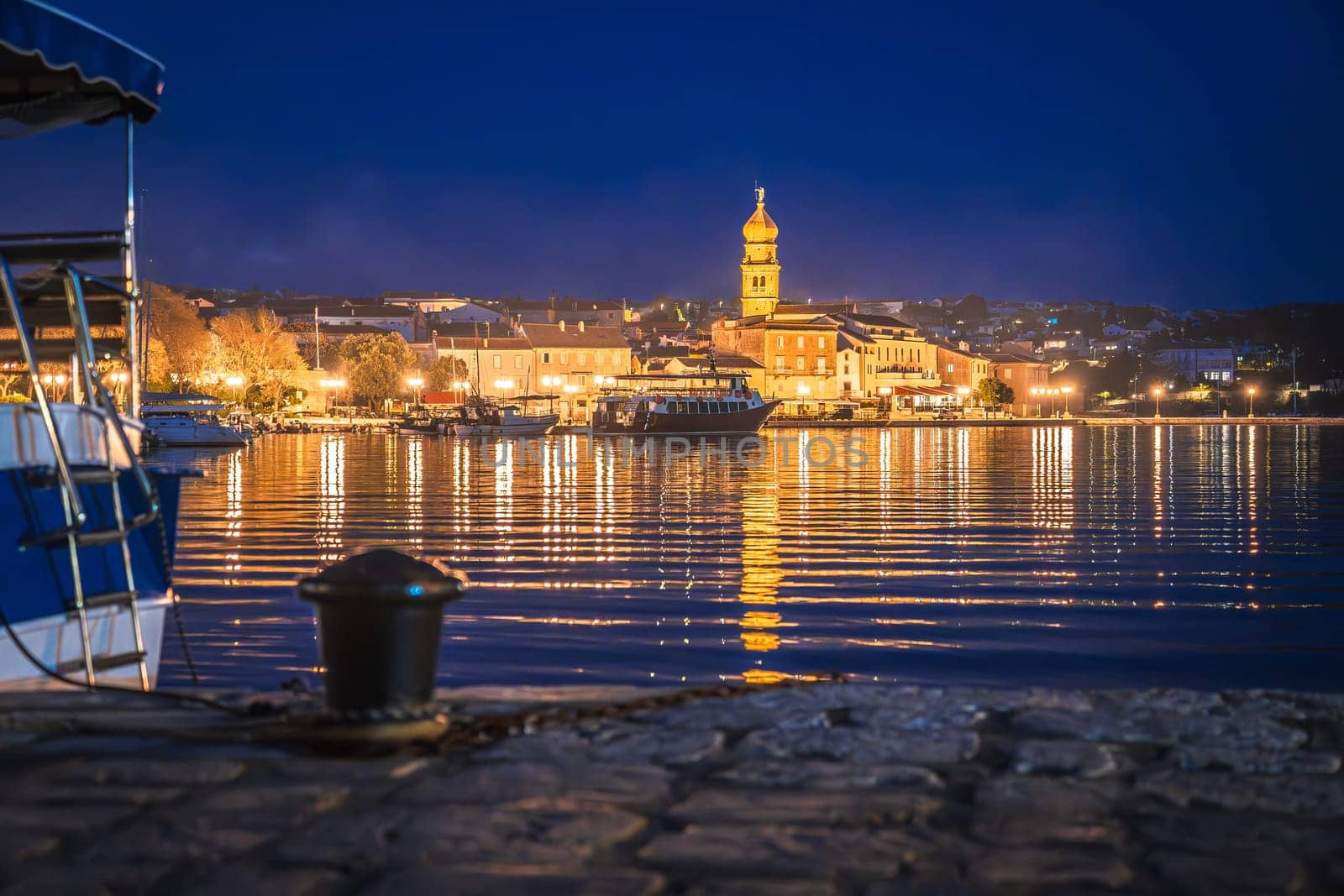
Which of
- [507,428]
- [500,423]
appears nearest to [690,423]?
[507,428]

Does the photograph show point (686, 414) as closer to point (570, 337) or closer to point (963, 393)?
point (570, 337)

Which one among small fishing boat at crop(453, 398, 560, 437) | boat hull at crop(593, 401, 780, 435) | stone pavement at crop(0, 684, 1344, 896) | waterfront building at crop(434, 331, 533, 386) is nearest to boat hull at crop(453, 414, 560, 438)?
small fishing boat at crop(453, 398, 560, 437)

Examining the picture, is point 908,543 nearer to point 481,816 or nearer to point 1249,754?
point 1249,754

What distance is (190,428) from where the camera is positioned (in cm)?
5350

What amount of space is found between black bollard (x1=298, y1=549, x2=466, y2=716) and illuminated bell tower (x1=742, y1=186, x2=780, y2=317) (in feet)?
375

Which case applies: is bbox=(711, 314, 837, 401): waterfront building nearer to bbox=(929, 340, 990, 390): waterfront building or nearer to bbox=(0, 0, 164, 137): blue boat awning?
bbox=(929, 340, 990, 390): waterfront building

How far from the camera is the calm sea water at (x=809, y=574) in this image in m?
8.82

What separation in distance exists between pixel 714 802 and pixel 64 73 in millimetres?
4916

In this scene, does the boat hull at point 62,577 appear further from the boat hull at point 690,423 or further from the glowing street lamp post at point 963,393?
the glowing street lamp post at point 963,393

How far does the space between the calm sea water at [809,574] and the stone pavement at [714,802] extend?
3023 mm

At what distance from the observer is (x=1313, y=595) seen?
11.8 metres

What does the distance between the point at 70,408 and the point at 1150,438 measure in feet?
208

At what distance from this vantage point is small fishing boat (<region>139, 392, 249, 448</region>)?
2060 inches

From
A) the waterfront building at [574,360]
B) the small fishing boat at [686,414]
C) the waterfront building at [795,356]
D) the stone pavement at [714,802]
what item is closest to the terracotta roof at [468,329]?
the waterfront building at [574,360]
